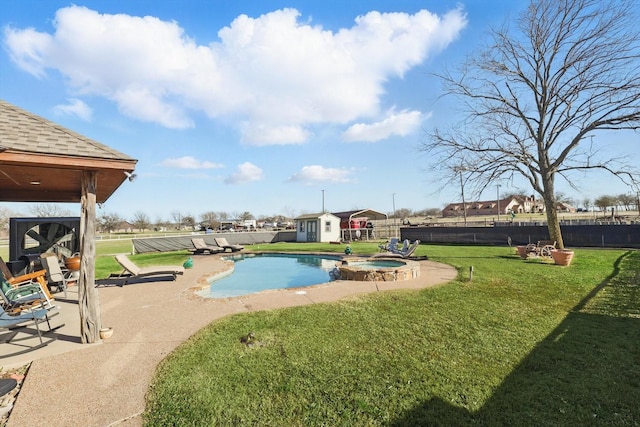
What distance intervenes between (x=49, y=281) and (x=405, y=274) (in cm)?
1014

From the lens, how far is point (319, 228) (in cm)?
2923

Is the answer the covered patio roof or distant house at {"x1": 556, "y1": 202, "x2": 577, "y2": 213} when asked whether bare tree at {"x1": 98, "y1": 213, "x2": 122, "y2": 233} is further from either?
distant house at {"x1": 556, "y1": 202, "x2": 577, "y2": 213}

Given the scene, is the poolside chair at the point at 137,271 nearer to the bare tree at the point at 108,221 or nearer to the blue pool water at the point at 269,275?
the blue pool water at the point at 269,275

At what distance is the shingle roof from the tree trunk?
1.26 ft

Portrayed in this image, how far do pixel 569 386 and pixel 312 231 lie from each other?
2680 centimetres

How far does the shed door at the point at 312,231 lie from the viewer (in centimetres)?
2952

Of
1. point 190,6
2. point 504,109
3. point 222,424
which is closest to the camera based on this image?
point 222,424

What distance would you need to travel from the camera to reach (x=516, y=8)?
1447 centimetres

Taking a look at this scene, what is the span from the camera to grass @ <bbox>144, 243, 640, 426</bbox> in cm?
297

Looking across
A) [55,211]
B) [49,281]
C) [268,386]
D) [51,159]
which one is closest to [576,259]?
[268,386]

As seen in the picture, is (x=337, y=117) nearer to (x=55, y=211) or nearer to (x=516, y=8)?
(x=516, y=8)

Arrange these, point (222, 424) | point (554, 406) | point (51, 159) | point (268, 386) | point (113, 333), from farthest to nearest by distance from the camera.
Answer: point (113, 333), point (51, 159), point (268, 386), point (554, 406), point (222, 424)

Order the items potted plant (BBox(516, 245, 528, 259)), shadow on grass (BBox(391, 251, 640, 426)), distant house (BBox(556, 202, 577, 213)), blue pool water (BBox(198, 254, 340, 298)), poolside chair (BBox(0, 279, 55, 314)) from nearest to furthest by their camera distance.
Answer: shadow on grass (BBox(391, 251, 640, 426))
poolside chair (BBox(0, 279, 55, 314))
blue pool water (BBox(198, 254, 340, 298))
potted plant (BBox(516, 245, 528, 259))
distant house (BBox(556, 202, 577, 213))

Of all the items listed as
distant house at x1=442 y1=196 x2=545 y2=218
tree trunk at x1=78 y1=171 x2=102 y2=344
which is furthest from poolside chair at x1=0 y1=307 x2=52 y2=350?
distant house at x1=442 y1=196 x2=545 y2=218
